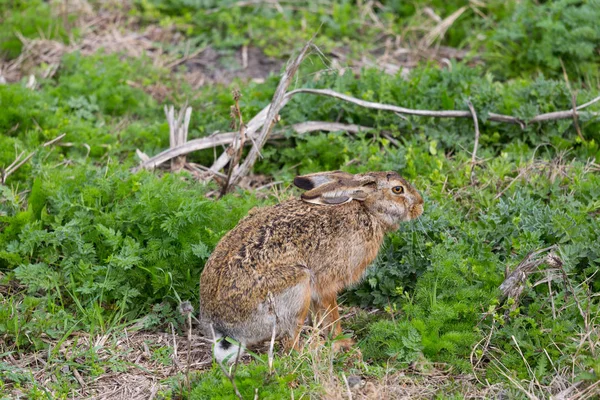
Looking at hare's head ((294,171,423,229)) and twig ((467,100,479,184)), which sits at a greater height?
hare's head ((294,171,423,229))

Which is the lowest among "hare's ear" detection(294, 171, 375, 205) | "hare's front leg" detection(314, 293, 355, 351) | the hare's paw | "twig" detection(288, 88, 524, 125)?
the hare's paw

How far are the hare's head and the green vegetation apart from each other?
0.32 metres

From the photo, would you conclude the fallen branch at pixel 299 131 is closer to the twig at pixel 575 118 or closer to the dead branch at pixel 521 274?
the twig at pixel 575 118

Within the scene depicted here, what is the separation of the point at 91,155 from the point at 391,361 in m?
3.93

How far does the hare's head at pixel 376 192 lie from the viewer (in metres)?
5.77

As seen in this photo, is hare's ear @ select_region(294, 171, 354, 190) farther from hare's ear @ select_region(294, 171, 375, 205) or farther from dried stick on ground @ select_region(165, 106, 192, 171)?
dried stick on ground @ select_region(165, 106, 192, 171)

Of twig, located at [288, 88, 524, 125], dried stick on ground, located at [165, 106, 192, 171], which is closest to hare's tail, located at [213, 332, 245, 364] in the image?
dried stick on ground, located at [165, 106, 192, 171]

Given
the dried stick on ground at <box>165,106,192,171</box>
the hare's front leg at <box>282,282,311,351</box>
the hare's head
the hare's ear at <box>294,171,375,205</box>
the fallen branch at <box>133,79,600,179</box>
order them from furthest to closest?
1. the dried stick on ground at <box>165,106,192,171</box>
2. the fallen branch at <box>133,79,600,179</box>
3. the hare's head
4. the hare's ear at <box>294,171,375,205</box>
5. the hare's front leg at <box>282,282,311,351</box>

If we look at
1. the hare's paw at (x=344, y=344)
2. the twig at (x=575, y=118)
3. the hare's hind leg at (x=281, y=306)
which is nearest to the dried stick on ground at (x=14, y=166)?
the hare's hind leg at (x=281, y=306)

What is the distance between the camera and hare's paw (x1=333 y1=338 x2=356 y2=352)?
5652 millimetres

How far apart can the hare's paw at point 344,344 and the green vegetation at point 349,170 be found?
5.1 inches

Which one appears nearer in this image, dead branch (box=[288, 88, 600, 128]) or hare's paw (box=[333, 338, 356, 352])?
hare's paw (box=[333, 338, 356, 352])

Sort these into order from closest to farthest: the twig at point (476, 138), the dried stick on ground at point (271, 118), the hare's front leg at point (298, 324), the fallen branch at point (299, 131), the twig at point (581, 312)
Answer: the twig at point (581, 312) → the hare's front leg at point (298, 324) → the dried stick on ground at point (271, 118) → the twig at point (476, 138) → the fallen branch at point (299, 131)

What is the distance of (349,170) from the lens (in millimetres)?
7199
